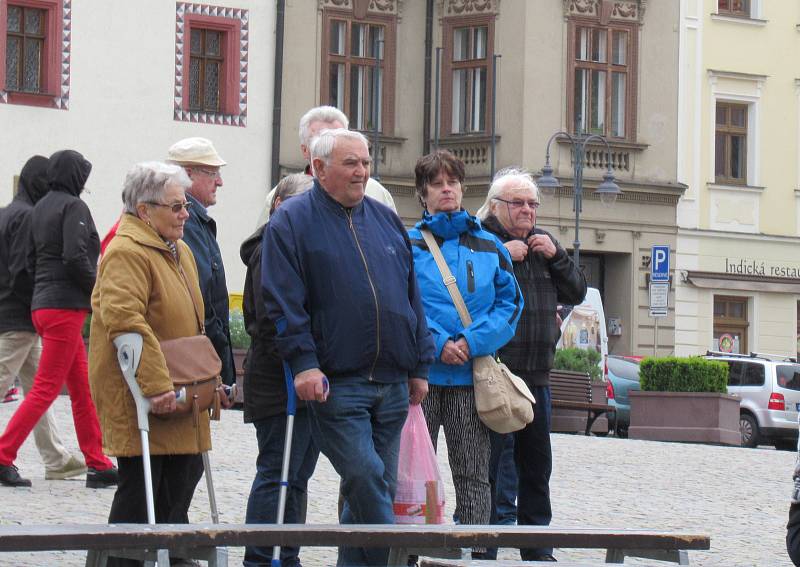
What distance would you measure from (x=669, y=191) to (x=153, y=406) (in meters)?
31.8

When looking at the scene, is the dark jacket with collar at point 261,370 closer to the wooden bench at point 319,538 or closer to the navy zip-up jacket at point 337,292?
the navy zip-up jacket at point 337,292

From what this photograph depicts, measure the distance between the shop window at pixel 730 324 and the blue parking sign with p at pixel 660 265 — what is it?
692 cm

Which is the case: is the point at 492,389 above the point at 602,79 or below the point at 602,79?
below

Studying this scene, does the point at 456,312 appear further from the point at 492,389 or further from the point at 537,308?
the point at 537,308

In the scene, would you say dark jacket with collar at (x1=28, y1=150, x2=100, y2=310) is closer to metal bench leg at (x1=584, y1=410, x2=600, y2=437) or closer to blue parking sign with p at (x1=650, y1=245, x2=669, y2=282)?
metal bench leg at (x1=584, y1=410, x2=600, y2=437)

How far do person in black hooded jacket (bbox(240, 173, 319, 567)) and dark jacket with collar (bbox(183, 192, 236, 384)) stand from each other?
42 centimetres

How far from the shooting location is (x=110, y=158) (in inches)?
1374

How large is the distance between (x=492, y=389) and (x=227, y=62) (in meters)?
27.5

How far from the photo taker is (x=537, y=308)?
33.1ft

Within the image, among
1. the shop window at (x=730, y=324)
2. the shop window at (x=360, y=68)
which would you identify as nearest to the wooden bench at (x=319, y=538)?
the shop window at (x=360, y=68)

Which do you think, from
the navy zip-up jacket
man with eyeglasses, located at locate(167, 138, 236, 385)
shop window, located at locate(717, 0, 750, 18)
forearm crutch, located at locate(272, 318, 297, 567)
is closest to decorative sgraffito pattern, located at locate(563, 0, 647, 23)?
shop window, located at locate(717, 0, 750, 18)

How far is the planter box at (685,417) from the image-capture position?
25.1 meters

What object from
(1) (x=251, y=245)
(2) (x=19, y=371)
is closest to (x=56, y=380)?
(2) (x=19, y=371)

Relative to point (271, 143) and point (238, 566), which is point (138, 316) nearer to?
Result: point (238, 566)
